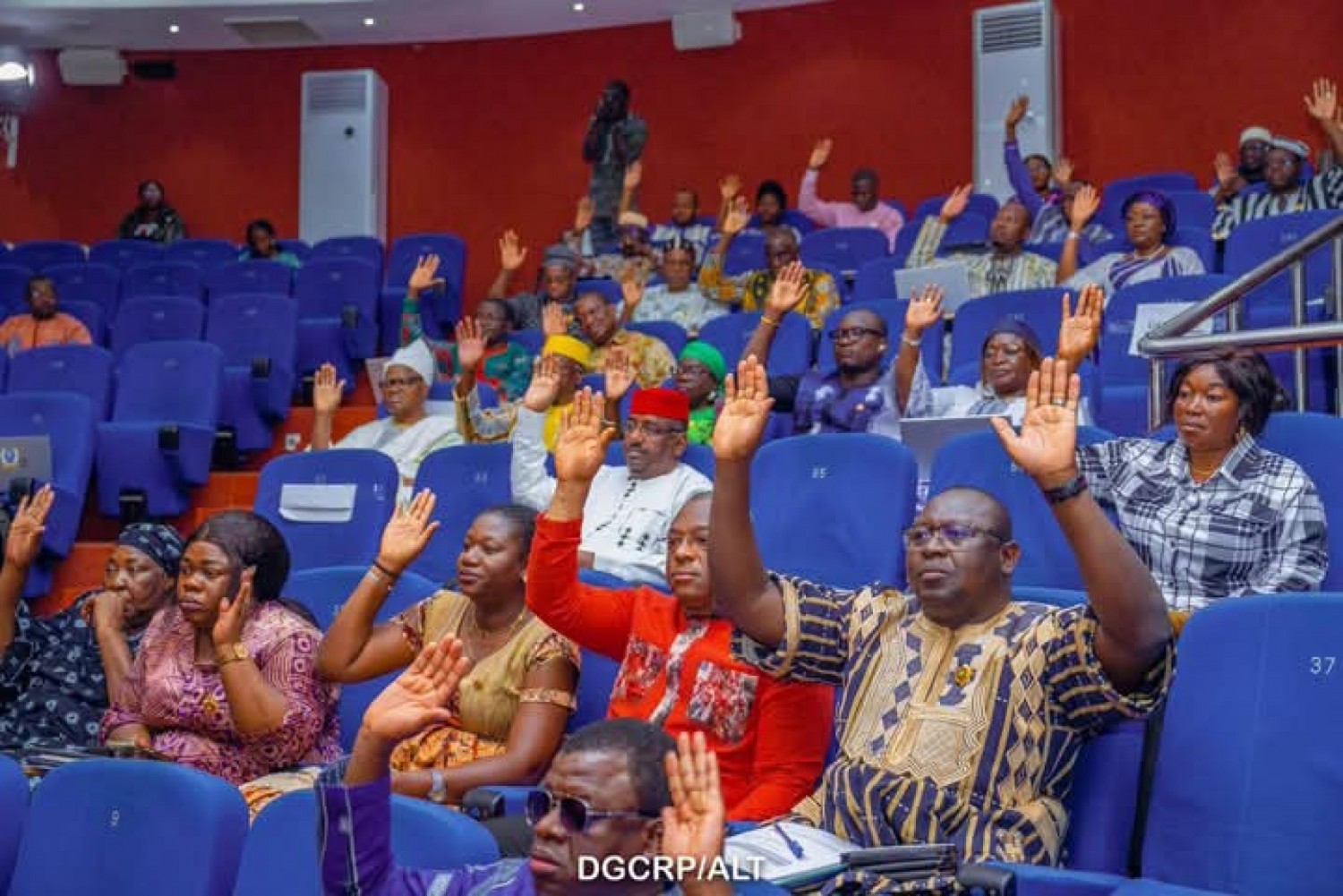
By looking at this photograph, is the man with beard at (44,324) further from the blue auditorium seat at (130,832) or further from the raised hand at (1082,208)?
the blue auditorium seat at (130,832)

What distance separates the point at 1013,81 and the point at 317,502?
244 inches

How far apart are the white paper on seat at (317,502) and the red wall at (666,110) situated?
6126 mm

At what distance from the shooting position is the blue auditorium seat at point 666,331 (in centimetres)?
602

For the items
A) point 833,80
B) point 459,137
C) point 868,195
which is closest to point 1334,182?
point 868,195

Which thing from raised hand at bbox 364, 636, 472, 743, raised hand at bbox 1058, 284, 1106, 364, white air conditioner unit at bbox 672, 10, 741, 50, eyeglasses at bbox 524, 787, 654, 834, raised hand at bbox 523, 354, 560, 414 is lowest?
eyeglasses at bbox 524, 787, 654, 834

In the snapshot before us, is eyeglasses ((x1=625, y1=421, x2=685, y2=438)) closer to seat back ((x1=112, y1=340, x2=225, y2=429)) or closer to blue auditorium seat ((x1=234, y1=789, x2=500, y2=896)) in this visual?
blue auditorium seat ((x1=234, y1=789, x2=500, y2=896))

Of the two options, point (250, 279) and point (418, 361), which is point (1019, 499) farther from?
point (250, 279)

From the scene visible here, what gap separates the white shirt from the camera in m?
3.71

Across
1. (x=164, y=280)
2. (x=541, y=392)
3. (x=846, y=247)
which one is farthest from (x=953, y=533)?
(x=164, y=280)

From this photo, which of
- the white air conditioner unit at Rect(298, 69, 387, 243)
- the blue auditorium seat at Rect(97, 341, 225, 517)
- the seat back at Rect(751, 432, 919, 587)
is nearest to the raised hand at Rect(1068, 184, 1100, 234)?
the seat back at Rect(751, 432, 919, 587)

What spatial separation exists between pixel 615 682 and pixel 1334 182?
4.57m

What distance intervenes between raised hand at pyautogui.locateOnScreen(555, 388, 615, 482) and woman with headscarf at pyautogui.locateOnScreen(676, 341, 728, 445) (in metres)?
1.83

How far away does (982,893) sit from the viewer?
1.95 meters

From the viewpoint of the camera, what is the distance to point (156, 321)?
7.09 metres
